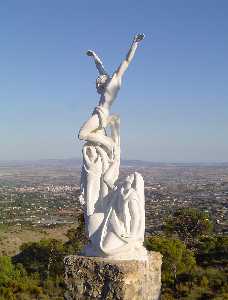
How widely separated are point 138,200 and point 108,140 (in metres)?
1.30

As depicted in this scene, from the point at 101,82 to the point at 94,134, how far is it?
925 millimetres

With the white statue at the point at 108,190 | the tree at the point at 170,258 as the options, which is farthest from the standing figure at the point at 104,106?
the tree at the point at 170,258

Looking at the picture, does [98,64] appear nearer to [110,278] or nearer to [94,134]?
[94,134]

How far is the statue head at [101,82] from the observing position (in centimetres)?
866

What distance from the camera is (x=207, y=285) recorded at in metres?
20.8

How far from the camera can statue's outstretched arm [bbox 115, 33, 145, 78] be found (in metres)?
8.34

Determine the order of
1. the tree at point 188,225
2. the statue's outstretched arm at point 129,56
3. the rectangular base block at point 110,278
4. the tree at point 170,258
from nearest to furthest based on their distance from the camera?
the rectangular base block at point 110,278
the statue's outstretched arm at point 129,56
the tree at point 170,258
the tree at point 188,225

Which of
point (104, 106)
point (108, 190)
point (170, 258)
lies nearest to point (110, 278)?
point (108, 190)

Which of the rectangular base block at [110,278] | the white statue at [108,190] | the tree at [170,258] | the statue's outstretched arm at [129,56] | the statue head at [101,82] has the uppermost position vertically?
the statue's outstretched arm at [129,56]

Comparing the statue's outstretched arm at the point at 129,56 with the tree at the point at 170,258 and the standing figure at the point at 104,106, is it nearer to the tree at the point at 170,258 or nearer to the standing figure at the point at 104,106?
the standing figure at the point at 104,106

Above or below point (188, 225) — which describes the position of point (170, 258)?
below

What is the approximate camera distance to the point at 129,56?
27.7 feet

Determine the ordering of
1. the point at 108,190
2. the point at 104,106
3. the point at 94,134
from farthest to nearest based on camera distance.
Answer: the point at 104,106, the point at 94,134, the point at 108,190

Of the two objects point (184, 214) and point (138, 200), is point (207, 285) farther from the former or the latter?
point (138, 200)
